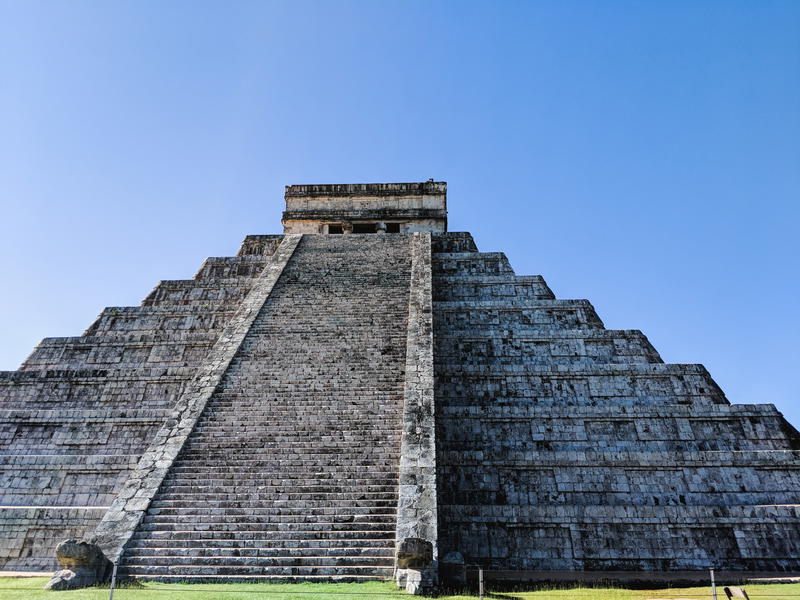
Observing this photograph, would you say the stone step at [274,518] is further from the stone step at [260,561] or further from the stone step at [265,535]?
the stone step at [260,561]

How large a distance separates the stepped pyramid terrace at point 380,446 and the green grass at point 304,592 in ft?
1.13

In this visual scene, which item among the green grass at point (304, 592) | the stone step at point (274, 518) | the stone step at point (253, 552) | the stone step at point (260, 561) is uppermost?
the stone step at point (274, 518)

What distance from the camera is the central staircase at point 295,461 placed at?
24.6ft

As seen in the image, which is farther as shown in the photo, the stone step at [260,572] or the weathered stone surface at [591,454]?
the weathered stone surface at [591,454]

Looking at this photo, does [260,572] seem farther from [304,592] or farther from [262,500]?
[262,500]

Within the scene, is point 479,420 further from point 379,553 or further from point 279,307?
point 279,307

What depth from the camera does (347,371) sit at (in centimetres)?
1140

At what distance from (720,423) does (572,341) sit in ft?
10.6

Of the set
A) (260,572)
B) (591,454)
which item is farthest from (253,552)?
(591,454)

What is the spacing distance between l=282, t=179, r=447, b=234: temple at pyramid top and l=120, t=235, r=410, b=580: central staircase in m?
6.99

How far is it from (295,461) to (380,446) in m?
1.30

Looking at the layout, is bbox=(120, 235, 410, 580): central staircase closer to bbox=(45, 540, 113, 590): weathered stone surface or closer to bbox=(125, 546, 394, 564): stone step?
bbox=(125, 546, 394, 564): stone step

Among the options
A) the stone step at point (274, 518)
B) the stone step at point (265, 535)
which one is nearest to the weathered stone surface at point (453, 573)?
the stone step at point (265, 535)

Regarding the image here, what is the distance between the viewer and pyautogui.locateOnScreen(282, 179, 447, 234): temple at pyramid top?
2084cm
